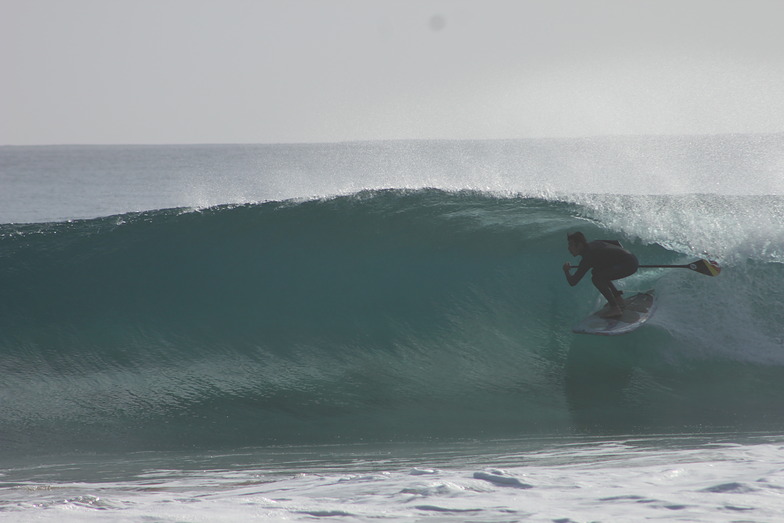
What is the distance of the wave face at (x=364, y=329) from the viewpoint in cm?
703

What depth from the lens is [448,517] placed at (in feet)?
12.6

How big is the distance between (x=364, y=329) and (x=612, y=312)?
112 inches

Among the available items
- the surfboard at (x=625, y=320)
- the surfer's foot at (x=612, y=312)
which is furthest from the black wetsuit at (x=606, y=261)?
the surfboard at (x=625, y=320)

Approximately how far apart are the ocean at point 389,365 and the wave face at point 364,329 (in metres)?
0.03

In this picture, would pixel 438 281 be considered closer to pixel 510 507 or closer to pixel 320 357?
pixel 320 357

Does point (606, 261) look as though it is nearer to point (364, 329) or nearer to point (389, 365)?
point (389, 365)

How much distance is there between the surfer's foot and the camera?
7785mm

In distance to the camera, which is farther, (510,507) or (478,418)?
(478,418)

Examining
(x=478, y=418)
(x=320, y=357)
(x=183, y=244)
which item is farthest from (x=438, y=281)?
(x=183, y=244)

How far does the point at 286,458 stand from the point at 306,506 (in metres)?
1.92

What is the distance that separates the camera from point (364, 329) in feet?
29.2

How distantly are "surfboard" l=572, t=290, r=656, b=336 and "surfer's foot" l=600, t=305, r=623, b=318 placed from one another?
0.11 feet

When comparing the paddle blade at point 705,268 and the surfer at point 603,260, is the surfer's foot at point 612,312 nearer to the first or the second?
the surfer at point 603,260

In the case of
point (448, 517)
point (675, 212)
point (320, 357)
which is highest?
point (675, 212)
